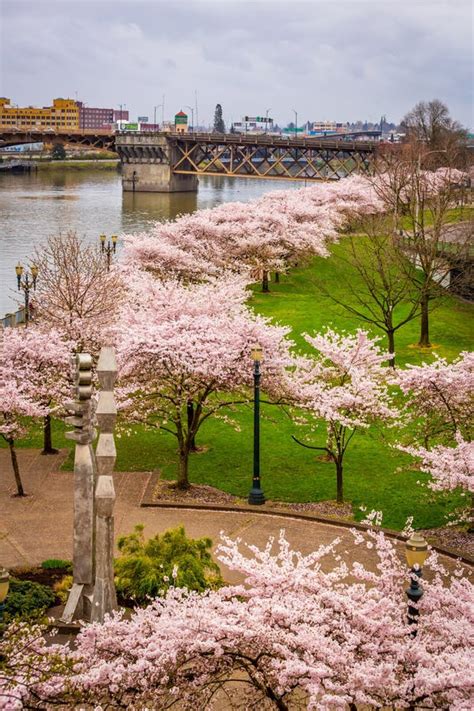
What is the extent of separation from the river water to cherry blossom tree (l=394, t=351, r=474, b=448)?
34.6 meters

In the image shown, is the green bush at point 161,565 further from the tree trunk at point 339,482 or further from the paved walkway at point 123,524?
the tree trunk at point 339,482

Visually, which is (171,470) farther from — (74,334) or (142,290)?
(142,290)

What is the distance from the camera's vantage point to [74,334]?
107ft

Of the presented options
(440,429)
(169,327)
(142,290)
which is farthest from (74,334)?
(440,429)

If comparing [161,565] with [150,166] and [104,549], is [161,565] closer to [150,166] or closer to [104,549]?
[104,549]

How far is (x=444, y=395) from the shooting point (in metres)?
25.1

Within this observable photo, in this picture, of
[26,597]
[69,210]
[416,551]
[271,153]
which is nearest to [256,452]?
[26,597]

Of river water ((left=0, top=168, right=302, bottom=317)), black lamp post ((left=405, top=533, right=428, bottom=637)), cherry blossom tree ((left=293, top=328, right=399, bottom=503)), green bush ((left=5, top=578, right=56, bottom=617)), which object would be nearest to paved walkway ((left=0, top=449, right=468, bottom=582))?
green bush ((left=5, top=578, right=56, bottom=617))

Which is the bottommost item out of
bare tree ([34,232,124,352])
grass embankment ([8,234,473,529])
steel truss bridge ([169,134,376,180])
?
grass embankment ([8,234,473,529])

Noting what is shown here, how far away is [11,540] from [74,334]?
1044cm

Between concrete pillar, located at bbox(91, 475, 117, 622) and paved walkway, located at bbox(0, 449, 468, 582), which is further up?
concrete pillar, located at bbox(91, 475, 117, 622)

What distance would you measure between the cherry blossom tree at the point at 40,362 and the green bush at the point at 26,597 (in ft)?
28.3

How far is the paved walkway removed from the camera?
2252 centimetres

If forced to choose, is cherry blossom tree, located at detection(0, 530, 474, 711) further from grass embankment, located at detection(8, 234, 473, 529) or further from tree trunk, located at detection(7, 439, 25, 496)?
tree trunk, located at detection(7, 439, 25, 496)
